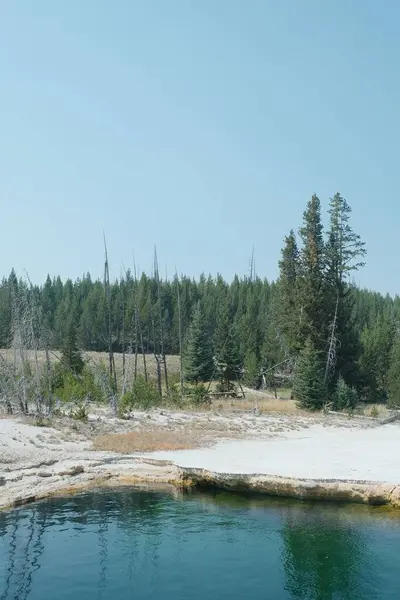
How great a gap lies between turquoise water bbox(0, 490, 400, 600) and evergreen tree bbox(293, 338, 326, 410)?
21.1m

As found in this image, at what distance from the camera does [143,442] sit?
24656mm

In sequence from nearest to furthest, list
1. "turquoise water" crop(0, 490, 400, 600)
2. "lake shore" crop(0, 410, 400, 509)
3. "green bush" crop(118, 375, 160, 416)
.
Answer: "turquoise water" crop(0, 490, 400, 600), "lake shore" crop(0, 410, 400, 509), "green bush" crop(118, 375, 160, 416)

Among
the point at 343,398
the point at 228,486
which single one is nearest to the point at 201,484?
the point at 228,486

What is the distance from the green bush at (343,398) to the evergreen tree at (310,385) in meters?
1.35

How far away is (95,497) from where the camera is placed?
62.5 feet

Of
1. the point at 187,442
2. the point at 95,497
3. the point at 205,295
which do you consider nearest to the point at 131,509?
the point at 95,497

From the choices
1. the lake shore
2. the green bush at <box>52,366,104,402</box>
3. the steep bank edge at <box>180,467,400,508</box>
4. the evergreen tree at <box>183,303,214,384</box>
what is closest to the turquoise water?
the steep bank edge at <box>180,467,400,508</box>

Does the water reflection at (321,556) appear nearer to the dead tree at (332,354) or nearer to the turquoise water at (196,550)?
the turquoise water at (196,550)

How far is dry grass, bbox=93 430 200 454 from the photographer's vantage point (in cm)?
2389

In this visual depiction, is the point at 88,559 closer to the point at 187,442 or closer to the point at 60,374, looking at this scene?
the point at 187,442

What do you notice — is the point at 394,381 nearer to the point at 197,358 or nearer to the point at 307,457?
the point at 197,358

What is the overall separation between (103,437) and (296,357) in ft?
77.1

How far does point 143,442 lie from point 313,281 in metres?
24.4

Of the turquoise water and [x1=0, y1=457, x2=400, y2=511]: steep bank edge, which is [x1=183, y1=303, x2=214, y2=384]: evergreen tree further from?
the turquoise water
